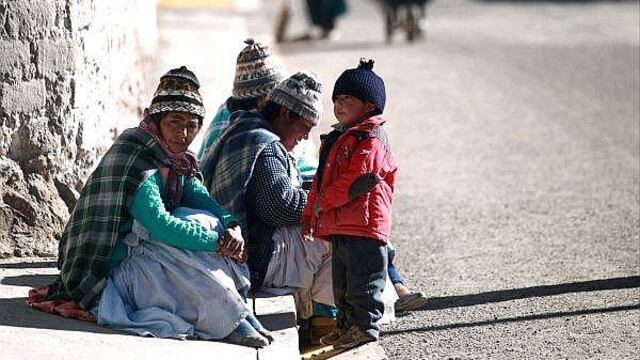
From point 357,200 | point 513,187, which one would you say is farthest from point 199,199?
point 513,187

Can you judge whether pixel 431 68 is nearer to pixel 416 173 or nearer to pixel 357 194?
pixel 416 173

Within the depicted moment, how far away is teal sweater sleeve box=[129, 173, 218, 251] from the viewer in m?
5.59

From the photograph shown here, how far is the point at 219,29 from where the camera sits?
62.8 feet

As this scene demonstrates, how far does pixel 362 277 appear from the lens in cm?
596

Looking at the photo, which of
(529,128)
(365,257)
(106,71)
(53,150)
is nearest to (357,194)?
(365,257)

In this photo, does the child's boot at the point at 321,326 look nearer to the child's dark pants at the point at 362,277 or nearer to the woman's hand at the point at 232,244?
the child's dark pants at the point at 362,277

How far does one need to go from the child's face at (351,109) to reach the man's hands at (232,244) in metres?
0.70

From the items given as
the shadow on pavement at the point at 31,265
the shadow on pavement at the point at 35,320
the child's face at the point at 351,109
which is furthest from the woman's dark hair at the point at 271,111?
the shadow on pavement at the point at 35,320

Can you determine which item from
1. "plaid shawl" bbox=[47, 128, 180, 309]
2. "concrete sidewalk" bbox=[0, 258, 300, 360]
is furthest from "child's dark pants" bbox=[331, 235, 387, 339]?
"plaid shawl" bbox=[47, 128, 180, 309]

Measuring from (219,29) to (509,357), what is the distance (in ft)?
44.4

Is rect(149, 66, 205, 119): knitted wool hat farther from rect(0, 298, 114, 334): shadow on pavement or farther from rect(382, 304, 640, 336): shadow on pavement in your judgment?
rect(382, 304, 640, 336): shadow on pavement

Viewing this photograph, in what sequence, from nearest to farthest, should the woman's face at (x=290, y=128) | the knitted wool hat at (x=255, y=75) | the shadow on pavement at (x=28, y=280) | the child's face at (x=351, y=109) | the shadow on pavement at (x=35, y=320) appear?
the shadow on pavement at (x=35, y=320), the child's face at (x=351, y=109), the shadow on pavement at (x=28, y=280), the woman's face at (x=290, y=128), the knitted wool hat at (x=255, y=75)

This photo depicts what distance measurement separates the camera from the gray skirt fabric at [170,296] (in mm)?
5613

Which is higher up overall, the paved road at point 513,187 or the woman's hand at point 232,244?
the woman's hand at point 232,244
